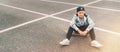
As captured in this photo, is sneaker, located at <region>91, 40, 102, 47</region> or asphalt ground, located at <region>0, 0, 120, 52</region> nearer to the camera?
sneaker, located at <region>91, 40, 102, 47</region>

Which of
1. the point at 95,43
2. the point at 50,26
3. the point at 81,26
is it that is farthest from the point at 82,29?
the point at 50,26

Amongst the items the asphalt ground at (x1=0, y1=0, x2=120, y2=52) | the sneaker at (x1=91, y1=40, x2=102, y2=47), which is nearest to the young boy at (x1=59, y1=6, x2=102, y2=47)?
the sneaker at (x1=91, y1=40, x2=102, y2=47)

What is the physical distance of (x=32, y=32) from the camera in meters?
4.78

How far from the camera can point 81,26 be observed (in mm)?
4145

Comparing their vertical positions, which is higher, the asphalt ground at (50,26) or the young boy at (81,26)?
the young boy at (81,26)

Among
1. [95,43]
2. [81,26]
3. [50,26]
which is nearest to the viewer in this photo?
[95,43]

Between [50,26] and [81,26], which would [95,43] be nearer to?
[81,26]

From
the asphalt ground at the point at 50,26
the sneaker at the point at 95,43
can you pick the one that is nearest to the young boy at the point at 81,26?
the sneaker at the point at 95,43

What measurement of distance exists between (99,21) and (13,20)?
255cm

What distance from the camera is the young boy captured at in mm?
3955

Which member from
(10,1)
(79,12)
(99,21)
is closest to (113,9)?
(99,21)

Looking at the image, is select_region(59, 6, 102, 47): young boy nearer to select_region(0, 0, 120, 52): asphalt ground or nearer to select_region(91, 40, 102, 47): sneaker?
select_region(91, 40, 102, 47): sneaker

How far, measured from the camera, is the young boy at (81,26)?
3.96 m

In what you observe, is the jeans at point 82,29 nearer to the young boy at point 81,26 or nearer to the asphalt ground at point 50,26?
the young boy at point 81,26
